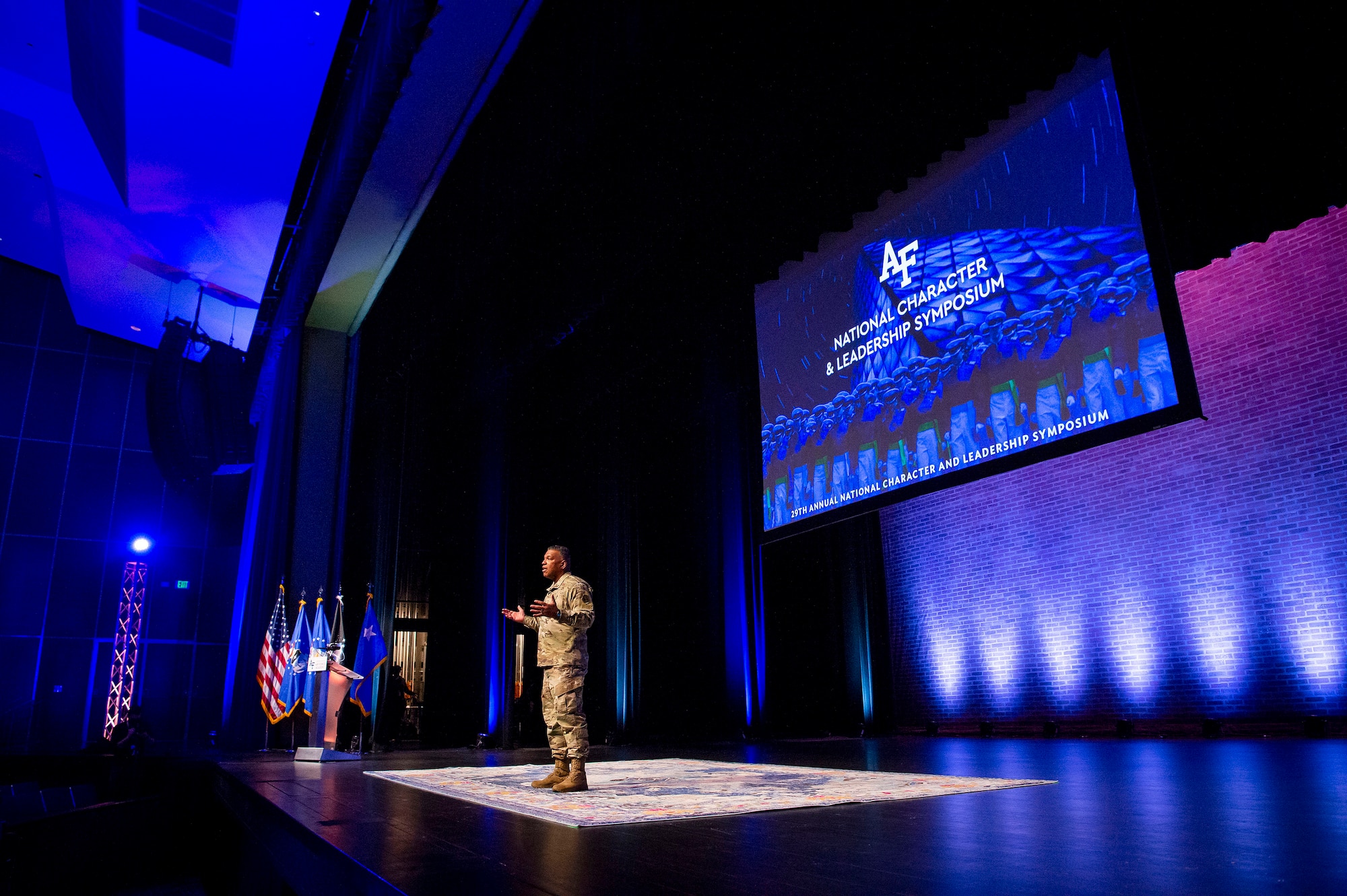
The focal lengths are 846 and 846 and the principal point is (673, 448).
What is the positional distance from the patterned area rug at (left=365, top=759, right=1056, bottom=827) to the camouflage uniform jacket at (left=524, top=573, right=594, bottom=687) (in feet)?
1.97

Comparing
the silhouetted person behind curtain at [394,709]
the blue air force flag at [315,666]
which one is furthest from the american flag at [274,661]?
the silhouetted person behind curtain at [394,709]

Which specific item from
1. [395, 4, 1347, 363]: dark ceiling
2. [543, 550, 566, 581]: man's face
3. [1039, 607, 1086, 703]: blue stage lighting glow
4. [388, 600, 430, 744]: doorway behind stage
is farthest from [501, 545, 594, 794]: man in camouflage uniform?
[388, 600, 430, 744]: doorway behind stage

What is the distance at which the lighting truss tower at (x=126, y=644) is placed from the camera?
42.5ft

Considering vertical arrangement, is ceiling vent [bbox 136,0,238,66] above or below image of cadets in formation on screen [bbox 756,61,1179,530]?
above

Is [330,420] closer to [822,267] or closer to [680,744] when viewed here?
[680,744]

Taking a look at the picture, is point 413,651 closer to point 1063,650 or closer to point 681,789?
point 1063,650

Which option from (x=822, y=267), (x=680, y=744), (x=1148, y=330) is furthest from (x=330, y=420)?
(x=1148, y=330)

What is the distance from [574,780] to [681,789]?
56 centimetres

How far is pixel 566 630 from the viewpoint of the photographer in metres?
4.09

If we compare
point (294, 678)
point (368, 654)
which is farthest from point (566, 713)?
point (294, 678)

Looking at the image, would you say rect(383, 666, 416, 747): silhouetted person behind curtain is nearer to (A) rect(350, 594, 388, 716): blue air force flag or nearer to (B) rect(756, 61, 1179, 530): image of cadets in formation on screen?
(A) rect(350, 594, 388, 716): blue air force flag

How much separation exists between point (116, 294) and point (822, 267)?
10857 mm

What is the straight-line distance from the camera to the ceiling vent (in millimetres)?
6805

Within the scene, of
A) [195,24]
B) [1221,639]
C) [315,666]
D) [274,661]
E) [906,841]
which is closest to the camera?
[906,841]
